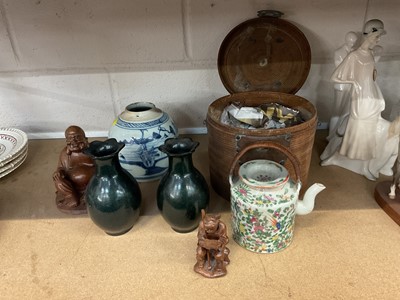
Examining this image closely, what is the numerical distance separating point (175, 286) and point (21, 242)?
36 centimetres

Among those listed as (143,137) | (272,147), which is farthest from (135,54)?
(272,147)

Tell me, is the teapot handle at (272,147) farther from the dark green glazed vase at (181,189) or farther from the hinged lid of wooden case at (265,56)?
the hinged lid of wooden case at (265,56)

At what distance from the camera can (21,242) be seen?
2.52 feet

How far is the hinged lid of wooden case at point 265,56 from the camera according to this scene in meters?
0.98

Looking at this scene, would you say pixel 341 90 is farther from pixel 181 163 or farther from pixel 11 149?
pixel 11 149

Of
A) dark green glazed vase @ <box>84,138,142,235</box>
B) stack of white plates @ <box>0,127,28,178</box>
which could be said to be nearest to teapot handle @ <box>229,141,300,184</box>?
dark green glazed vase @ <box>84,138,142,235</box>

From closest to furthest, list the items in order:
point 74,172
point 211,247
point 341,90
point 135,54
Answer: point 211,247 → point 74,172 → point 341,90 → point 135,54

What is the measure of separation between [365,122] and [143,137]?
0.53 metres

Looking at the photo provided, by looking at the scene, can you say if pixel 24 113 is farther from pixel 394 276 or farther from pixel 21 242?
pixel 394 276

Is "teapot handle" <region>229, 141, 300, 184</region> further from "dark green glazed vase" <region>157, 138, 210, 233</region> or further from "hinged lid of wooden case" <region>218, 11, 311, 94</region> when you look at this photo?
"hinged lid of wooden case" <region>218, 11, 311, 94</region>

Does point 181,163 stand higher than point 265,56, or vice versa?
point 265,56

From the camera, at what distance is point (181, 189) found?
714 mm

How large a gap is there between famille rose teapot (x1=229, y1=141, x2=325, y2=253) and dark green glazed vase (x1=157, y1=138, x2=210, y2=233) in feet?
0.24

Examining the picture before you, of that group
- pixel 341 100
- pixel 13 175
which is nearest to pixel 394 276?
Result: pixel 341 100
